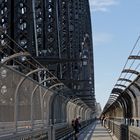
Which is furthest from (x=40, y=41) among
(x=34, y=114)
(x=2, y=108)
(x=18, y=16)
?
(x=2, y=108)

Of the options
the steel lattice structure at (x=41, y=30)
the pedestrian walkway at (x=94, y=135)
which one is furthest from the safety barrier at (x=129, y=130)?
the pedestrian walkway at (x=94, y=135)

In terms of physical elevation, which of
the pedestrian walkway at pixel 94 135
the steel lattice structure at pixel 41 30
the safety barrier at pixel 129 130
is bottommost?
the safety barrier at pixel 129 130

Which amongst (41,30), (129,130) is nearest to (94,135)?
(41,30)

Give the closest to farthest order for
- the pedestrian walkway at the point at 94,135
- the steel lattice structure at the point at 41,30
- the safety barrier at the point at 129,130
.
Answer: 1. the safety barrier at the point at 129,130
2. the steel lattice structure at the point at 41,30
3. the pedestrian walkway at the point at 94,135

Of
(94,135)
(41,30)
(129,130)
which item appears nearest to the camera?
(129,130)

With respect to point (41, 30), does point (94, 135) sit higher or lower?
A: lower

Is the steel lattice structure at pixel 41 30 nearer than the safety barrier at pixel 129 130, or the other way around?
the safety barrier at pixel 129 130

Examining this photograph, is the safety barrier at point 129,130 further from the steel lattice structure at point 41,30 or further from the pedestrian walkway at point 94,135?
the pedestrian walkway at point 94,135

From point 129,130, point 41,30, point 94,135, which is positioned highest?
point 41,30

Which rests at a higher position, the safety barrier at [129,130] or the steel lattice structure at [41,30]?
the steel lattice structure at [41,30]

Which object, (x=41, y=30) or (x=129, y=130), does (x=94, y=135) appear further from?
(x=129, y=130)

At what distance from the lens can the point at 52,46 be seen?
36.7 m

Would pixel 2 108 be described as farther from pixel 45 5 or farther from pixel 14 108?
pixel 45 5

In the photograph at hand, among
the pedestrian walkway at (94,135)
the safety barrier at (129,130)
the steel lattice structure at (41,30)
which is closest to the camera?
the safety barrier at (129,130)
